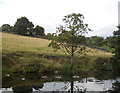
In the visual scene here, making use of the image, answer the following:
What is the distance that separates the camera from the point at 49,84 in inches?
1254

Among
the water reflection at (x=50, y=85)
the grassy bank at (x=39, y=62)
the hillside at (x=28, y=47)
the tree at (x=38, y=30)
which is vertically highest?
the tree at (x=38, y=30)

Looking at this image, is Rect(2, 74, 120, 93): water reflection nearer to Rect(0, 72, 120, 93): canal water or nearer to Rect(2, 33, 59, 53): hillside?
Rect(0, 72, 120, 93): canal water

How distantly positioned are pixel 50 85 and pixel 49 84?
715mm

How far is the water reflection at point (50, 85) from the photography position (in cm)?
2772

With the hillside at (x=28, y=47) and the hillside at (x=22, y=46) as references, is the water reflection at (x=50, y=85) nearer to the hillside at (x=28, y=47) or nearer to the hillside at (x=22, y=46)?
the hillside at (x=28, y=47)

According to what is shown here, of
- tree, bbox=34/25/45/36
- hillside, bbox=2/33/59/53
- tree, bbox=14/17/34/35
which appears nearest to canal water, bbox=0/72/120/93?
hillside, bbox=2/33/59/53

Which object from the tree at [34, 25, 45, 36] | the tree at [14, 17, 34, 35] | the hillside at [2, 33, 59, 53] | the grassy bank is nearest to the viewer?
the grassy bank

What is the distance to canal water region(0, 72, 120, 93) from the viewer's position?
27.4 metres

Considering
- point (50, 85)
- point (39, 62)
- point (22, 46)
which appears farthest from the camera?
point (22, 46)

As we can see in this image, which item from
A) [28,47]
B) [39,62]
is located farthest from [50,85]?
[28,47]

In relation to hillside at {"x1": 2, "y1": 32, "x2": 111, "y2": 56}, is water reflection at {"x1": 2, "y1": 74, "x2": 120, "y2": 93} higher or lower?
lower

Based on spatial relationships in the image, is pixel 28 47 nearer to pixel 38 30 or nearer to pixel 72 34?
pixel 72 34

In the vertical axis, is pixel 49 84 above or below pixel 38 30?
below

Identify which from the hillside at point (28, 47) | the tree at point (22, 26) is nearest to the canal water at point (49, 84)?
the hillside at point (28, 47)
